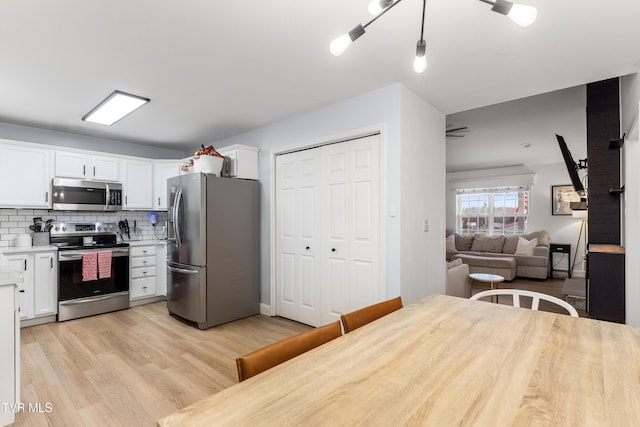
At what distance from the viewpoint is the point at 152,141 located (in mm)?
4852

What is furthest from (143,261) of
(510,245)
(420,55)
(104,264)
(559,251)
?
(559,251)

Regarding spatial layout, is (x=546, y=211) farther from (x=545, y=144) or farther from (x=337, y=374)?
(x=337, y=374)

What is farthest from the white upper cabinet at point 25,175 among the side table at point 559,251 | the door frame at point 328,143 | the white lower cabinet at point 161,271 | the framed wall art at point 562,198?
the framed wall art at point 562,198

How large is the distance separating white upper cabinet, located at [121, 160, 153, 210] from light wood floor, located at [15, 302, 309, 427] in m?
1.58

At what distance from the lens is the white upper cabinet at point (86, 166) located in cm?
400

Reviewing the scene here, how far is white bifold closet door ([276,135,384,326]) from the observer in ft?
10.1

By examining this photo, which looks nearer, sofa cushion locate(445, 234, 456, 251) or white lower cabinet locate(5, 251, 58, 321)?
white lower cabinet locate(5, 251, 58, 321)

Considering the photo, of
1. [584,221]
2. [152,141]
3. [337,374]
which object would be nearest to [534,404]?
[337,374]

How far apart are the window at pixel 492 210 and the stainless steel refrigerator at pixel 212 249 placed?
6.23m

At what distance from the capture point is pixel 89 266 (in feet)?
12.8

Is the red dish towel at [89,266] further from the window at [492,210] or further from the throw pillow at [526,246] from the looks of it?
the window at [492,210]

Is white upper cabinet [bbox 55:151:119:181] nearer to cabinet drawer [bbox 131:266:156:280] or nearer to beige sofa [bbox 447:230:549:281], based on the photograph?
cabinet drawer [bbox 131:266:156:280]

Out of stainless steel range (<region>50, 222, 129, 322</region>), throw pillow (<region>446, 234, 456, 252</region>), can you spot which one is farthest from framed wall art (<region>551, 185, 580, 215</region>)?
stainless steel range (<region>50, 222, 129, 322</region>)

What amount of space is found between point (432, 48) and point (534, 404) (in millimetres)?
2165
